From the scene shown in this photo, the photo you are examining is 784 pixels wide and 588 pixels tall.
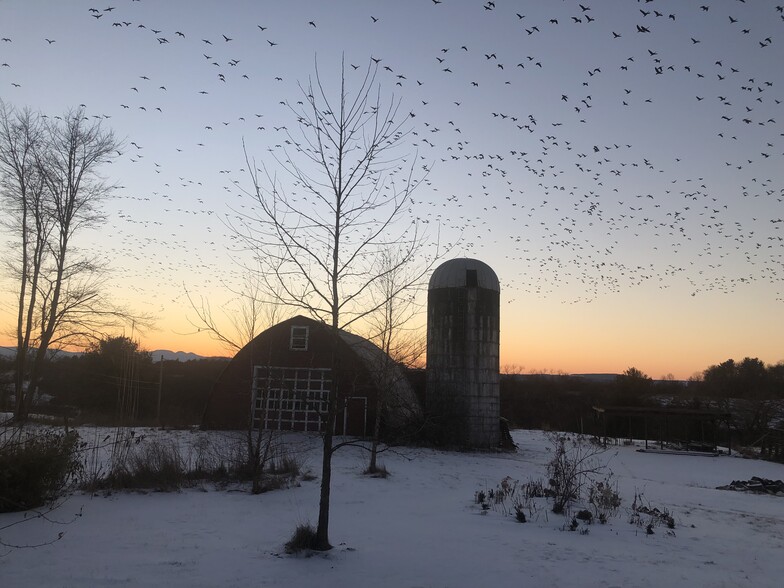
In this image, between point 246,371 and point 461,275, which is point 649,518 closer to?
point 461,275

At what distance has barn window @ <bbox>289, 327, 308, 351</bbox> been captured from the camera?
85.9 ft

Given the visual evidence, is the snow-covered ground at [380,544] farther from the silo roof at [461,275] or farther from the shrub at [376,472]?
the silo roof at [461,275]

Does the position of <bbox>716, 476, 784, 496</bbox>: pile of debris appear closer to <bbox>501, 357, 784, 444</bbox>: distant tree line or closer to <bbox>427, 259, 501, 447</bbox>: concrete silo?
<bbox>427, 259, 501, 447</bbox>: concrete silo

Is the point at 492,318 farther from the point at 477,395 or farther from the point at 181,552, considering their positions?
the point at 181,552

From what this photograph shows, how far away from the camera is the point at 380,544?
883cm

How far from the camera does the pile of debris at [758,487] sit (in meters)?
17.5

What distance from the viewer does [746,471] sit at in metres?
23.3

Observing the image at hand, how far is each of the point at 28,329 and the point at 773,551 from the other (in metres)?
28.2

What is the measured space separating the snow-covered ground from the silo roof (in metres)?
13.2

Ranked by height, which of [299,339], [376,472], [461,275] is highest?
[461,275]

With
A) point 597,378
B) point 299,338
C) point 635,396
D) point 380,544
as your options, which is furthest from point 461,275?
point 597,378

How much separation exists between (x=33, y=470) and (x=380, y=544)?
6193mm

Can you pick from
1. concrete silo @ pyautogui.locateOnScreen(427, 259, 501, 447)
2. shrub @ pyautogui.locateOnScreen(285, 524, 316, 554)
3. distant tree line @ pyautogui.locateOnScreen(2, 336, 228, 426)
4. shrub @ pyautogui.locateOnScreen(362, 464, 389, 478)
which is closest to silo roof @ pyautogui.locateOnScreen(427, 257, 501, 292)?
concrete silo @ pyautogui.locateOnScreen(427, 259, 501, 447)

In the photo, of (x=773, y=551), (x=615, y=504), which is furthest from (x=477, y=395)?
(x=773, y=551)
